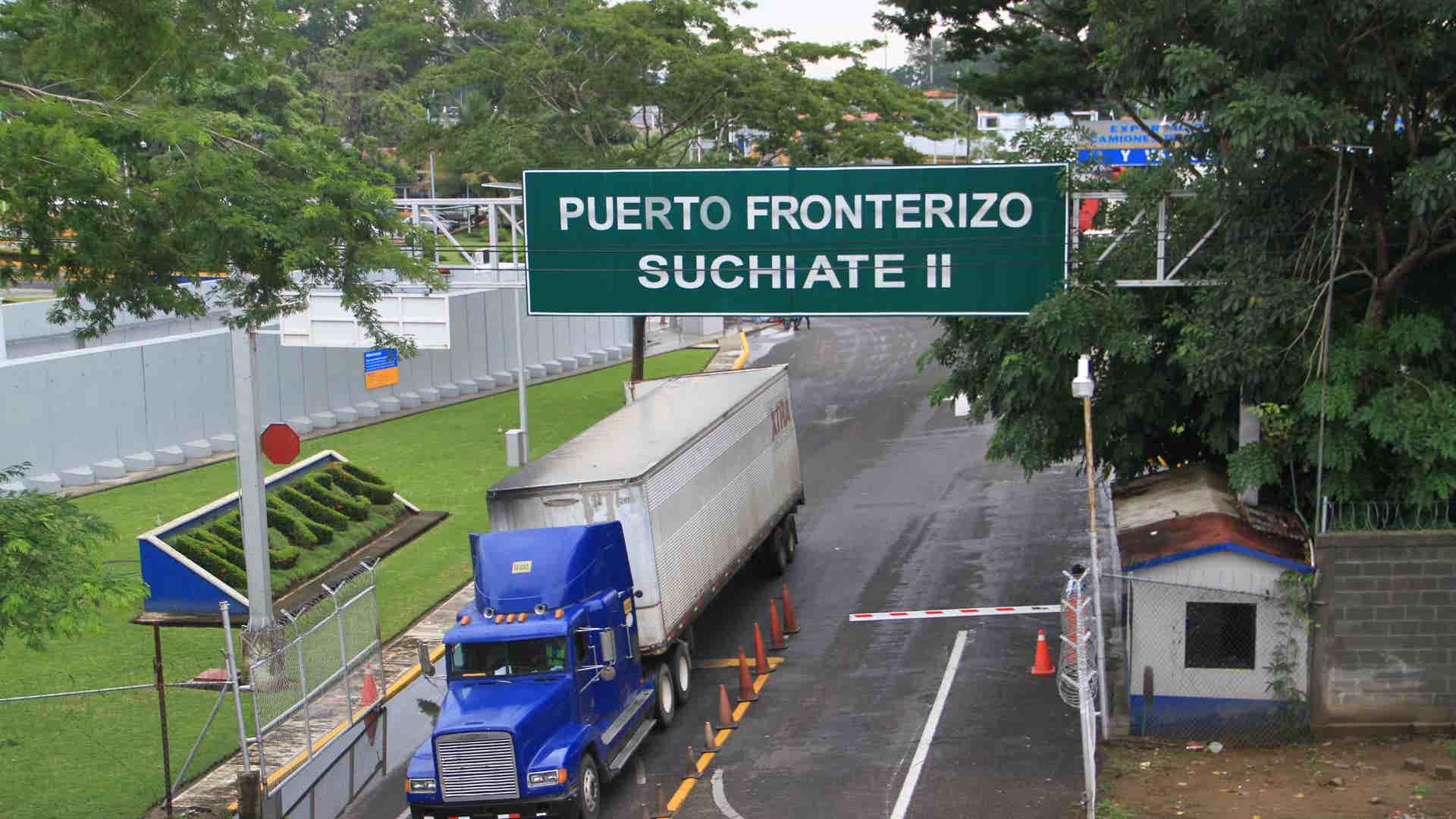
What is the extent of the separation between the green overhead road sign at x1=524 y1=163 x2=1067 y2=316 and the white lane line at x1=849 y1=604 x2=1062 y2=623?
18.1 ft

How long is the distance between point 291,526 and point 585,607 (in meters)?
11.8

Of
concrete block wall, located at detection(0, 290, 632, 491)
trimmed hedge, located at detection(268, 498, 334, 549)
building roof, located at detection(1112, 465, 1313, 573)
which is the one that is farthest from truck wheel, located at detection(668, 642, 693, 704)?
concrete block wall, located at detection(0, 290, 632, 491)

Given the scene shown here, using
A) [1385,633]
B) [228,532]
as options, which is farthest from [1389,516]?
[228,532]

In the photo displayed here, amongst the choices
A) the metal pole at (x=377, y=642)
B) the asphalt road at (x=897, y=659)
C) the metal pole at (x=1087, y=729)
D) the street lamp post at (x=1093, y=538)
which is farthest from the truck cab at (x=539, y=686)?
the street lamp post at (x=1093, y=538)

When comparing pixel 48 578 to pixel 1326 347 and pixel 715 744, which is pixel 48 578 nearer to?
pixel 715 744

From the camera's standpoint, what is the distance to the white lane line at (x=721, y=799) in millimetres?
15070

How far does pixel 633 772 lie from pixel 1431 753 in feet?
29.5

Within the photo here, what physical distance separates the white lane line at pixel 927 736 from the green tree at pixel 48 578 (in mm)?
7051

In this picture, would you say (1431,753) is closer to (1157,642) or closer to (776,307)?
(1157,642)

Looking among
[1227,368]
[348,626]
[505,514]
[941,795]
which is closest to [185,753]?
[348,626]

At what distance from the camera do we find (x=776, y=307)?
63.3 feet

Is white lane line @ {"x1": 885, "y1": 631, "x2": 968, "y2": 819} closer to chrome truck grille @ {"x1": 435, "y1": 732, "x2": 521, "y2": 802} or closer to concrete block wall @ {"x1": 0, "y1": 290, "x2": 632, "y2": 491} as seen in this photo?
chrome truck grille @ {"x1": 435, "y1": 732, "x2": 521, "y2": 802}

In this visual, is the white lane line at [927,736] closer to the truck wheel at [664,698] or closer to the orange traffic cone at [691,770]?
the orange traffic cone at [691,770]

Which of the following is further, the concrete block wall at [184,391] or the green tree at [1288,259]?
the concrete block wall at [184,391]
